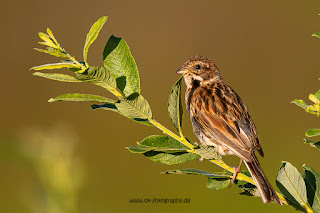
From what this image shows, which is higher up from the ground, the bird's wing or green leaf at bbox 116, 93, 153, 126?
green leaf at bbox 116, 93, 153, 126

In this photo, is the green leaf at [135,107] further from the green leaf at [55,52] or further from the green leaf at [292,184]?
the green leaf at [292,184]

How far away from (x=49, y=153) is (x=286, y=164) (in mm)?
941

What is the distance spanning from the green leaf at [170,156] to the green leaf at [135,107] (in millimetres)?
136

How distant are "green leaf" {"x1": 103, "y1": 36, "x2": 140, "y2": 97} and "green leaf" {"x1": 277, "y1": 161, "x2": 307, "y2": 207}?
55cm

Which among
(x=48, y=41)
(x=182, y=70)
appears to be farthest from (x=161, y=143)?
(x=182, y=70)

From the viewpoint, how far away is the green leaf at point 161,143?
1.47 metres

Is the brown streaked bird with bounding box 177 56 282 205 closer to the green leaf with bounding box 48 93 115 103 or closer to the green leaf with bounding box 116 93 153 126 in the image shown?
the green leaf with bounding box 116 93 153 126

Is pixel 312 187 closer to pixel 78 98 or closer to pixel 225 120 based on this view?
pixel 78 98

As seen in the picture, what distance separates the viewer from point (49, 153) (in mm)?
1828

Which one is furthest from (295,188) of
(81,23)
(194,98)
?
(81,23)

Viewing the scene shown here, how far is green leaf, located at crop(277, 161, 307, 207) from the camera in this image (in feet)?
4.48

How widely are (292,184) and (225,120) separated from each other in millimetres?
1317

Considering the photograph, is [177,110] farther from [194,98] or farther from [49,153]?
[194,98]

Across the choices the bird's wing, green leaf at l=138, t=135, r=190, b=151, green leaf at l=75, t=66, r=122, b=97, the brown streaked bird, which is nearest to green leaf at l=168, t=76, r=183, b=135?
green leaf at l=138, t=135, r=190, b=151
